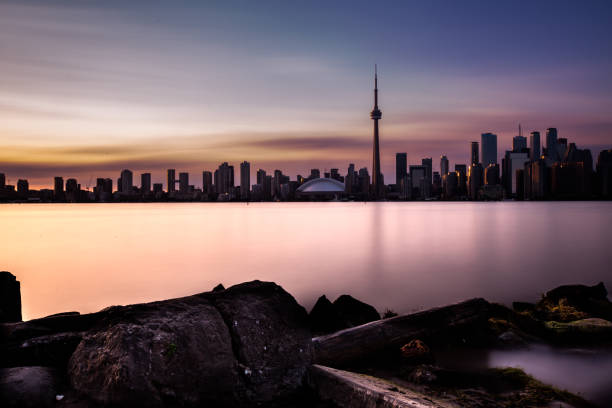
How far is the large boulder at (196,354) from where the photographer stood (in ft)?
11.9

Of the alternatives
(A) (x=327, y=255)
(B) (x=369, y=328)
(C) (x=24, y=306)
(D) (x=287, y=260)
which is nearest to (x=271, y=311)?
(B) (x=369, y=328)

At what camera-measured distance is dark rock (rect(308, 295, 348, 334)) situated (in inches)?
291

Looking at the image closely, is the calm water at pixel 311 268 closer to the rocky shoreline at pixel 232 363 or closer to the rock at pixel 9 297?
the rock at pixel 9 297

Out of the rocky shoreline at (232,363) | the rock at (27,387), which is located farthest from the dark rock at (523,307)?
the rock at (27,387)

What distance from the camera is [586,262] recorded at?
21.0m

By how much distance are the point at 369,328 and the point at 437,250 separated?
2101cm

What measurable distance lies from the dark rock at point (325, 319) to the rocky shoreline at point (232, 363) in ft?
4.65

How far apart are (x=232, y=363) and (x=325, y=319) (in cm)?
374

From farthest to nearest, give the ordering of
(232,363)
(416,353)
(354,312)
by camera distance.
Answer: (354,312)
(416,353)
(232,363)

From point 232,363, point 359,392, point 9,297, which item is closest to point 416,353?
point 359,392

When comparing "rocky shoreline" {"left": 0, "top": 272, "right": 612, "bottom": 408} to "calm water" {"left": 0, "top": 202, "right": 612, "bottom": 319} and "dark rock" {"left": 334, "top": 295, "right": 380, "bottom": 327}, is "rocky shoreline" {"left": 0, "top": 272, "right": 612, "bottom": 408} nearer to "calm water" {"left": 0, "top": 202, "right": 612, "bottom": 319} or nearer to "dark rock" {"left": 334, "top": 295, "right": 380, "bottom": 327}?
"dark rock" {"left": 334, "top": 295, "right": 380, "bottom": 327}

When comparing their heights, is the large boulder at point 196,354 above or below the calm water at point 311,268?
above

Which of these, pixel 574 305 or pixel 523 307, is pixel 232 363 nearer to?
pixel 523 307

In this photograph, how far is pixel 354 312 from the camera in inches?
316
